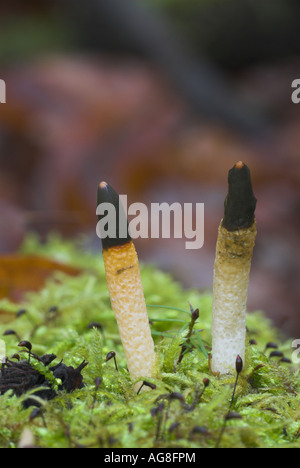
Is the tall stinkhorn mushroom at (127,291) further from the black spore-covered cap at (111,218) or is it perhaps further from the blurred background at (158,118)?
the blurred background at (158,118)

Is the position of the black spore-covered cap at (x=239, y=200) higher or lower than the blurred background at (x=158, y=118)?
lower

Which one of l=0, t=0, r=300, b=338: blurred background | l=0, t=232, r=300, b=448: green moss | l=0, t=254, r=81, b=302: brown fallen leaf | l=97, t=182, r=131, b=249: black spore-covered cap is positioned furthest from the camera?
l=0, t=0, r=300, b=338: blurred background

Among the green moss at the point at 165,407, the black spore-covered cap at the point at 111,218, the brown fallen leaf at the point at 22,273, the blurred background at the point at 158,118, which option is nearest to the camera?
the green moss at the point at 165,407

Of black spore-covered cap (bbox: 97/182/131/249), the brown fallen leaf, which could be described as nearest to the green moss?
black spore-covered cap (bbox: 97/182/131/249)

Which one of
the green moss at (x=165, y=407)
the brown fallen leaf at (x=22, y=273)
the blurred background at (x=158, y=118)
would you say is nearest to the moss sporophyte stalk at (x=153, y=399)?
the green moss at (x=165, y=407)

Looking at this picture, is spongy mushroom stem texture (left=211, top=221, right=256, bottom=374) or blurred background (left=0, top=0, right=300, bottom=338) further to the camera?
blurred background (left=0, top=0, right=300, bottom=338)

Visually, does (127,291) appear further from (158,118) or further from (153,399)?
(158,118)

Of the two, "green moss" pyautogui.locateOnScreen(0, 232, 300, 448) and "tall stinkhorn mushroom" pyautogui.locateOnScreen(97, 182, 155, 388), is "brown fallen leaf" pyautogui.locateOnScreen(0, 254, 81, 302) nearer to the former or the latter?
"green moss" pyautogui.locateOnScreen(0, 232, 300, 448)

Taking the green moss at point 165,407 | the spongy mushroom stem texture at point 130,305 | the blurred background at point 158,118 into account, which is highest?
the blurred background at point 158,118
